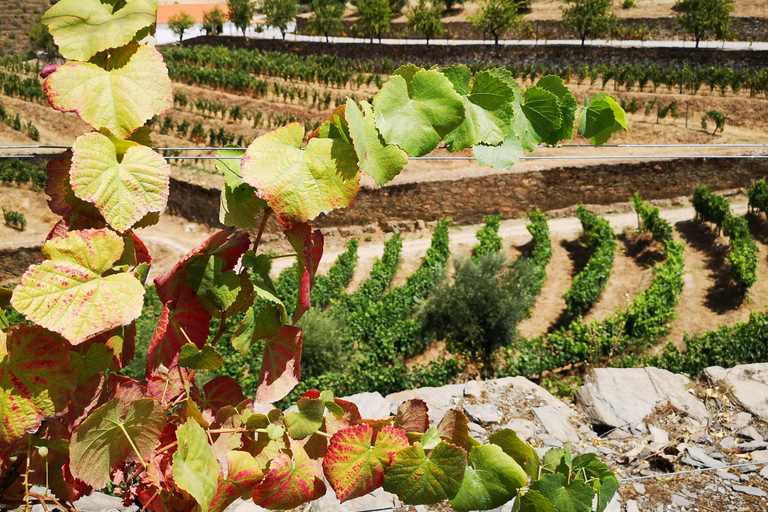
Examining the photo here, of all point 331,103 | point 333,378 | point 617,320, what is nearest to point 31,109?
point 331,103

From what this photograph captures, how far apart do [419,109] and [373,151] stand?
12 cm

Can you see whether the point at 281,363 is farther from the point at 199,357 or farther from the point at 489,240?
the point at 489,240

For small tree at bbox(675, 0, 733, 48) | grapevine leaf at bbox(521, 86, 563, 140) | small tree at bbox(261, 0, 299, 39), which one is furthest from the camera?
small tree at bbox(261, 0, 299, 39)

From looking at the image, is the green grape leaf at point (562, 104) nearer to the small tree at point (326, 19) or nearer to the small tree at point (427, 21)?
the small tree at point (427, 21)

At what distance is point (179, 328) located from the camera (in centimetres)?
122

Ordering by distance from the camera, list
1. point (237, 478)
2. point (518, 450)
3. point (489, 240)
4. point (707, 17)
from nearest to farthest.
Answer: point (237, 478) → point (518, 450) → point (489, 240) → point (707, 17)

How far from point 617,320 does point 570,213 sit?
7.86 m

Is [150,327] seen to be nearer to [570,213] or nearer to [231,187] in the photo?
[231,187]

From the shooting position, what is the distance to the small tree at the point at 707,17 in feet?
97.3

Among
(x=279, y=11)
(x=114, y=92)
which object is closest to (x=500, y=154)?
(x=114, y=92)

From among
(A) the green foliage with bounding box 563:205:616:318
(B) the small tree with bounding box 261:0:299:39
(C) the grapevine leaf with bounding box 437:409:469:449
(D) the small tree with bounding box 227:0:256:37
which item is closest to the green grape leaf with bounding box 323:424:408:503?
(C) the grapevine leaf with bounding box 437:409:469:449

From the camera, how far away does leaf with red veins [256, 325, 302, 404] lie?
4.10 feet

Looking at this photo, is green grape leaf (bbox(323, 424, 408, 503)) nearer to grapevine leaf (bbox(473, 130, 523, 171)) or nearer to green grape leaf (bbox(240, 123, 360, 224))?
green grape leaf (bbox(240, 123, 360, 224))

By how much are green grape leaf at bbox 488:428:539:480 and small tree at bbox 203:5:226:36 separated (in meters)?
44.1
